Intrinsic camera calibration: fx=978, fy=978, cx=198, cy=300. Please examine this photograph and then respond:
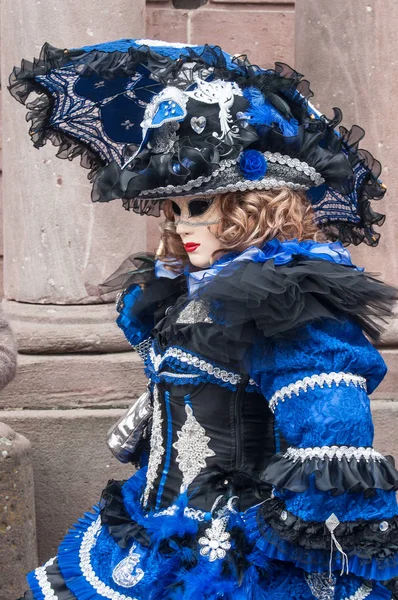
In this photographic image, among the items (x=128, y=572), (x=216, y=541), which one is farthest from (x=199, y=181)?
(x=128, y=572)

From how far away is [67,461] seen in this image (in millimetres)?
3789

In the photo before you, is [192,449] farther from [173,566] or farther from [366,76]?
[366,76]

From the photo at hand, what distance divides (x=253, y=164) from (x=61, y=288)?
6.00ft

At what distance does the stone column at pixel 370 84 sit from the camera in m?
3.87

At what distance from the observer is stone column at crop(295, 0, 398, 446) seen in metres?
3.87

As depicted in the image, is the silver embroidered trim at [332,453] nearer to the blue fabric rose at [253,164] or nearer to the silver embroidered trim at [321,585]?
the silver embroidered trim at [321,585]

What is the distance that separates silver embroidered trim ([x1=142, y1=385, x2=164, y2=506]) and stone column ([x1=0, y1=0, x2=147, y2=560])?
51.6 inches

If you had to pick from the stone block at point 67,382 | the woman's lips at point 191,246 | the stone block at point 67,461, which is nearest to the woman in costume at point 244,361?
the woman's lips at point 191,246

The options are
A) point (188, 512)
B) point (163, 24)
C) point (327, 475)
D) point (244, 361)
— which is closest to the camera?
point (327, 475)

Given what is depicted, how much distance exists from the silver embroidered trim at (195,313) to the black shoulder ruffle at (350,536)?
1.63ft

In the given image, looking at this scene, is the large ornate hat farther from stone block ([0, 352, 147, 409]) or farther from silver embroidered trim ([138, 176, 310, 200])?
stone block ([0, 352, 147, 409])

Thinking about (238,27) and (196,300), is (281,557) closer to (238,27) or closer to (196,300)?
(196,300)

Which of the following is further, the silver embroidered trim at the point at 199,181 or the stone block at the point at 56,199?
the stone block at the point at 56,199

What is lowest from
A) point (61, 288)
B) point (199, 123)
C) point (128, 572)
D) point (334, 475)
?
point (61, 288)
